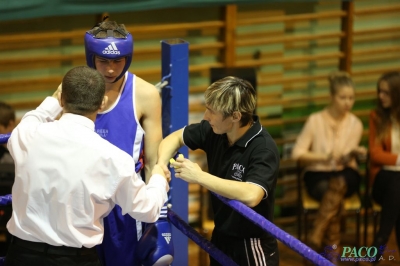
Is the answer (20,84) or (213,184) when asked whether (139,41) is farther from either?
(213,184)

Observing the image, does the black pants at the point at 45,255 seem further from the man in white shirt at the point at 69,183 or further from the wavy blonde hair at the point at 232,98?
the wavy blonde hair at the point at 232,98

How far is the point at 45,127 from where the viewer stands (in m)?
2.43

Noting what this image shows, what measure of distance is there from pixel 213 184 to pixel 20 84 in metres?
2.69

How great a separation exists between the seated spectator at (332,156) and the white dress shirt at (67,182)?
278 centimetres

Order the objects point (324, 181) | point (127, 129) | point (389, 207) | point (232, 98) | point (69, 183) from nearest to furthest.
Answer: point (69, 183)
point (232, 98)
point (127, 129)
point (389, 207)
point (324, 181)

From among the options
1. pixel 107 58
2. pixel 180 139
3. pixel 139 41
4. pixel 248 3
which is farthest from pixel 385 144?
pixel 107 58

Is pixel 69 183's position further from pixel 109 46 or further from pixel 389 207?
pixel 389 207

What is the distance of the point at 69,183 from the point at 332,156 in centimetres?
308

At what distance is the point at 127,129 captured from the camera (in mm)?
3113

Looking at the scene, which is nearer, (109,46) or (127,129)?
(109,46)
